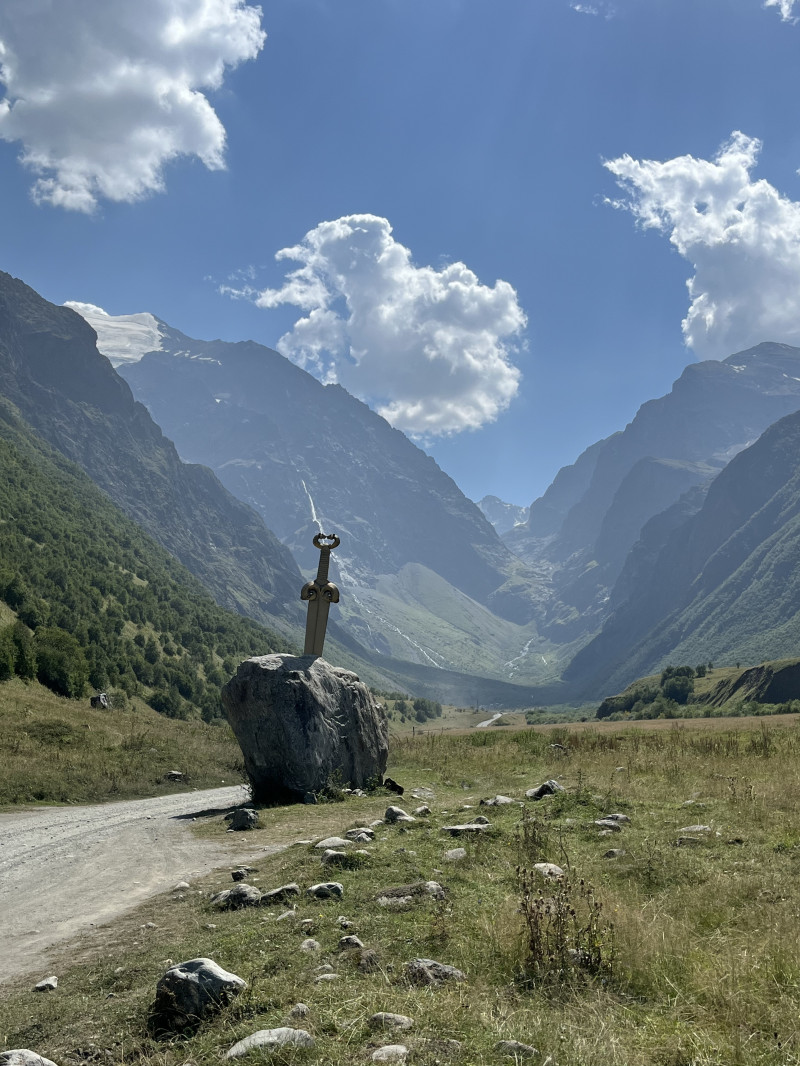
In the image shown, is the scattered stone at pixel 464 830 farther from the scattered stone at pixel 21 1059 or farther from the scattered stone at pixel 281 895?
the scattered stone at pixel 21 1059

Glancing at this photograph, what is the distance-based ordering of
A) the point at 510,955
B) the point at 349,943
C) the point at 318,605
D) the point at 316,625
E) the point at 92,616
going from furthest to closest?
1. the point at 92,616
2. the point at 316,625
3. the point at 318,605
4. the point at 349,943
5. the point at 510,955

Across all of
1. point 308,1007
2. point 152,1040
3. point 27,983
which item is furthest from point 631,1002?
point 27,983

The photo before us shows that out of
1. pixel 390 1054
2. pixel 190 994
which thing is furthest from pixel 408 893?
pixel 390 1054

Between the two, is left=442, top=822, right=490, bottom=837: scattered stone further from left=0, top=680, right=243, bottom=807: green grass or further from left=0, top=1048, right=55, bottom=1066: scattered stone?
left=0, top=680, right=243, bottom=807: green grass

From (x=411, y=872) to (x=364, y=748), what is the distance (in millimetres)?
14230

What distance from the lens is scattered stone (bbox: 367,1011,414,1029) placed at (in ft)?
18.0

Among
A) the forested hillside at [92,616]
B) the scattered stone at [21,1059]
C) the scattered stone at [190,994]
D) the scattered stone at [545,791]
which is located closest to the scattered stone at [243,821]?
the scattered stone at [545,791]

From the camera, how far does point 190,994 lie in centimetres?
624

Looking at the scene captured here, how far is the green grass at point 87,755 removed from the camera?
2558 centimetres

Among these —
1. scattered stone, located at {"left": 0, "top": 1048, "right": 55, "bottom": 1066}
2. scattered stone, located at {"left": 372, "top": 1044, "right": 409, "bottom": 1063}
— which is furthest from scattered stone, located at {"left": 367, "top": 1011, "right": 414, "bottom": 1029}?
scattered stone, located at {"left": 0, "top": 1048, "right": 55, "bottom": 1066}

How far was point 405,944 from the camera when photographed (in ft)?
24.4

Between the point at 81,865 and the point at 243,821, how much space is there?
420cm

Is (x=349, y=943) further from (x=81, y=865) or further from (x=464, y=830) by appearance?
(x=81, y=865)

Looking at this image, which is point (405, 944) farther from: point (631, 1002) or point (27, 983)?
point (27, 983)
